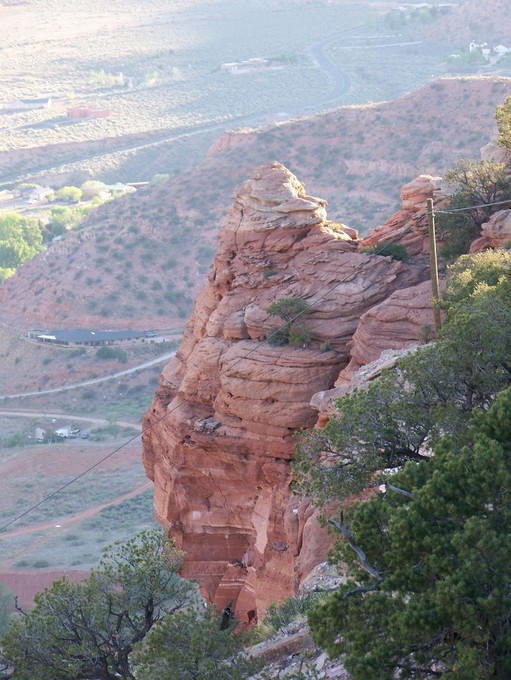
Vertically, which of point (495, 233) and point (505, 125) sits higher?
point (505, 125)

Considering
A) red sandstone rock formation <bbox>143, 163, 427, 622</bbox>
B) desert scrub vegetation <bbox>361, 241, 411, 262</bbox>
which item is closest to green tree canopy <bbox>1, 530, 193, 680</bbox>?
red sandstone rock formation <bbox>143, 163, 427, 622</bbox>

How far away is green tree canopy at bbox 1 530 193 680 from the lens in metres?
A: 16.4

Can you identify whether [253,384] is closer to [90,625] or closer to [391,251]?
[391,251]

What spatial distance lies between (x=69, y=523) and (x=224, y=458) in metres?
27.8

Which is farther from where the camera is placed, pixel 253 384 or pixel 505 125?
pixel 505 125

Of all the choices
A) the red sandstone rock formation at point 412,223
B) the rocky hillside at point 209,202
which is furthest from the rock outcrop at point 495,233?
the rocky hillside at point 209,202

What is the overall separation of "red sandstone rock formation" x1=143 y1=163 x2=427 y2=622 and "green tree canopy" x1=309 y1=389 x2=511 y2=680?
10343 mm

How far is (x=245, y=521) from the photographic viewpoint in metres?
25.9

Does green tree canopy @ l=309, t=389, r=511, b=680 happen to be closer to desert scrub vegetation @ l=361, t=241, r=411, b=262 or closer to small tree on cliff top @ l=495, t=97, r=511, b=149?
desert scrub vegetation @ l=361, t=241, r=411, b=262

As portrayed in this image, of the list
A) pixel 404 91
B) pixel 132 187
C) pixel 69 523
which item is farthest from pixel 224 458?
pixel 404 91

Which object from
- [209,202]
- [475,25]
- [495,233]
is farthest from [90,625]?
[475,25]

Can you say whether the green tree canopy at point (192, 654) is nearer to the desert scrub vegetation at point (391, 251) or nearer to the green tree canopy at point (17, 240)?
the desert scrub vegetation at point (391, 251)

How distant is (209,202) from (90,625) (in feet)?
245

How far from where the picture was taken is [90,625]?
17.0m
